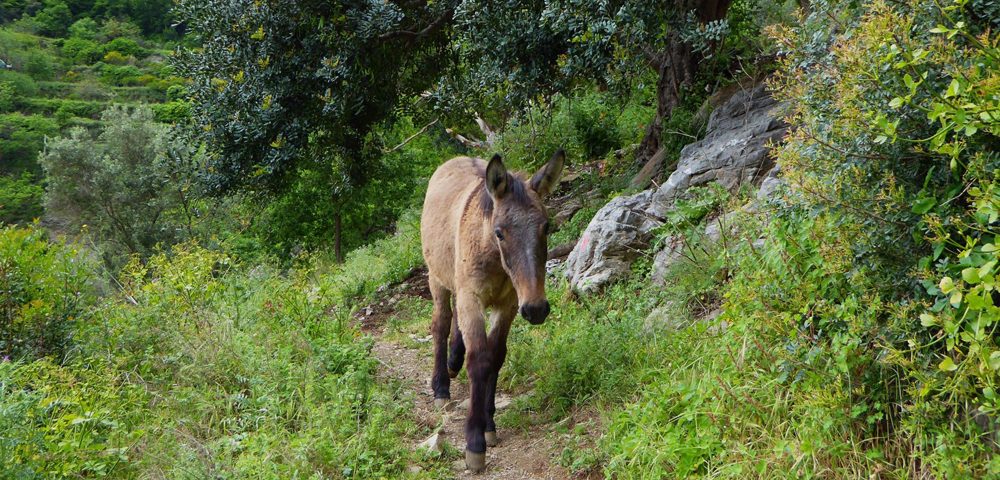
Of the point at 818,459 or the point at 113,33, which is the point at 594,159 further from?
the point at 113,33

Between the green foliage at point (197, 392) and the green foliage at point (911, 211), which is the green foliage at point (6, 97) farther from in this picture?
the green foliage at point (911, 211)

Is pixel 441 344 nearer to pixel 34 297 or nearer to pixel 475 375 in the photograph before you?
pixel 475 375

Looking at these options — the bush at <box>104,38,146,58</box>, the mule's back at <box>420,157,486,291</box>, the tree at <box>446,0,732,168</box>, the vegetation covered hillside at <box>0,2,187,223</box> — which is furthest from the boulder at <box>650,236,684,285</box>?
the bush at <box>104,38,146,58</box>

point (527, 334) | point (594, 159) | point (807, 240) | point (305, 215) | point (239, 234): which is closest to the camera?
point (807, 240)

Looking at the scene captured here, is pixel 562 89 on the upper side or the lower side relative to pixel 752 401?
upper

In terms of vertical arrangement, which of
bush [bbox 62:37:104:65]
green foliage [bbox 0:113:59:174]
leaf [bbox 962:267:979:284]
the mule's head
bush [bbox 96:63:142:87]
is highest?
leaf [bbox 962:267:979:284]

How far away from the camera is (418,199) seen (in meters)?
20.0

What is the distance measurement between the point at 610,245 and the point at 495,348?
118 inches

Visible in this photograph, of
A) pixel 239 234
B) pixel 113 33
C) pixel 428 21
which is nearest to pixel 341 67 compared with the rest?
pixel 428 21

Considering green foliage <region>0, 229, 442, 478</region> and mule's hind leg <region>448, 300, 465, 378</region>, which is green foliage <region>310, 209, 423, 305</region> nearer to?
green foliage <region>0, 229, 442, 478</region>

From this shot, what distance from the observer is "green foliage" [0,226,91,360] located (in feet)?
20.1

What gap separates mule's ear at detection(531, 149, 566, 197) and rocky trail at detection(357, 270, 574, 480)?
2.10 meters

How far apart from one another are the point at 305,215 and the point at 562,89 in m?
11.2

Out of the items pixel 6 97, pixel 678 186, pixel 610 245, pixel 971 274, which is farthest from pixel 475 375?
pixel 6 97
